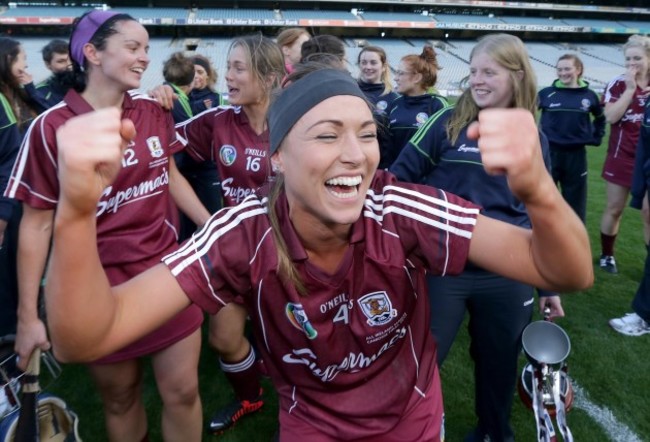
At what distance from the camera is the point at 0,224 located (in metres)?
2.85

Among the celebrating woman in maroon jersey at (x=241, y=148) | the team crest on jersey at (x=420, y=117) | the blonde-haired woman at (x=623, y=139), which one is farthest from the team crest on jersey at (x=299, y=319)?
the blonde-haired woman at (x=623, y=139)

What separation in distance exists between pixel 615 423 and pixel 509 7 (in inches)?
1421

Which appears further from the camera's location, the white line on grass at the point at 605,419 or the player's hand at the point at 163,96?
the white line on grass at the point at 605,419

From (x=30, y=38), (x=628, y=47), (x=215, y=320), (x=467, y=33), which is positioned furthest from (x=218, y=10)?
(x=215, y=320)

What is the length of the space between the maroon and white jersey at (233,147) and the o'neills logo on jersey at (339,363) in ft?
4.83

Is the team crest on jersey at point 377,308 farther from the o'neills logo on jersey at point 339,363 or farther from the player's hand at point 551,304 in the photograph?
the player's hand at point 551,304

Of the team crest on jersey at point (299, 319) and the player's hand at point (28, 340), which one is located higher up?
the team crest on jersey at point (299, 319)

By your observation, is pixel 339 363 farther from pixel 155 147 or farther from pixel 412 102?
pixel 412 102

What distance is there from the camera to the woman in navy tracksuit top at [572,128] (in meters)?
5.61

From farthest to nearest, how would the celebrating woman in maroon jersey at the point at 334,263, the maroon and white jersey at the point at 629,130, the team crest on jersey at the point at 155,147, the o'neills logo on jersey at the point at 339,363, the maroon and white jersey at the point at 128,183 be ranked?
the maroon and white jersey at the point at 629,130 < the team crest on jersey at the point at 155,147 < the maroon and white jersey at the point at 128,183 < the o'neills logo on jersey at the point at 339,363 < the celebrating woman in maroon jersey at the point at 334,263

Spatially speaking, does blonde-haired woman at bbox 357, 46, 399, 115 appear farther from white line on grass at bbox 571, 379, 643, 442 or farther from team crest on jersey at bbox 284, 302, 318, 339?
team crest on jersey at bbox 284, 302, 318, 339

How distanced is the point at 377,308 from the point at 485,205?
1.09m

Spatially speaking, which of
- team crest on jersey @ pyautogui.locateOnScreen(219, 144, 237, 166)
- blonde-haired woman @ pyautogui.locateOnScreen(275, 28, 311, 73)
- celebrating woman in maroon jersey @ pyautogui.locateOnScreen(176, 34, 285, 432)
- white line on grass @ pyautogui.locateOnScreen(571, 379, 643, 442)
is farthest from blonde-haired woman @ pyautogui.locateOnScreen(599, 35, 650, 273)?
team crest on jersey @ pyautogui.locateOnScreen(219, 144, 237, 166)

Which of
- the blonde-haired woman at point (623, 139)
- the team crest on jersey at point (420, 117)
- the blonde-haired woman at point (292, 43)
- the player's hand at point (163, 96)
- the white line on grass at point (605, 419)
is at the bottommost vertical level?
the white line on grass at point (605, 419)
